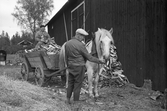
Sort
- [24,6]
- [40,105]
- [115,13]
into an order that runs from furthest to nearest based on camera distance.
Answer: [24,6], [115,13], [40,105]

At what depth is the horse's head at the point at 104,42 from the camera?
4.17 metres

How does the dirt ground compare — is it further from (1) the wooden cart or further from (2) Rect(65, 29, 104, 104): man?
(1) the wooden cart

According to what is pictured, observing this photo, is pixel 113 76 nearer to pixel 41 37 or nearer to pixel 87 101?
pixel 87 101

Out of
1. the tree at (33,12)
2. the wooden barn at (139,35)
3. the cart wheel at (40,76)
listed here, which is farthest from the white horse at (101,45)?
the tree at (33,12)

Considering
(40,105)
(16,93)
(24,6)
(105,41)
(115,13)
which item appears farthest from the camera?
(24,6)

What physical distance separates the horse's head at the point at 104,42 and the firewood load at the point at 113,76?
2.00 metres

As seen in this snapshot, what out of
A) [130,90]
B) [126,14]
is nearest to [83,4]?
[126,14]

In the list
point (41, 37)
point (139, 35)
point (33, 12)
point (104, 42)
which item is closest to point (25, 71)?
point (41, 37)

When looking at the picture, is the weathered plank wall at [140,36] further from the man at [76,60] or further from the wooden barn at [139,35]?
the man at [76,60]

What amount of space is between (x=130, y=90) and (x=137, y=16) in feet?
8.49

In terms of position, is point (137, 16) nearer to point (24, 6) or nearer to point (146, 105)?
point (146, 105)

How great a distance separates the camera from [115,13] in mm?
7395

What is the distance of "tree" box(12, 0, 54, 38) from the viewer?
1371 inches

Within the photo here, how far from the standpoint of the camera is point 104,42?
4.26 meters
